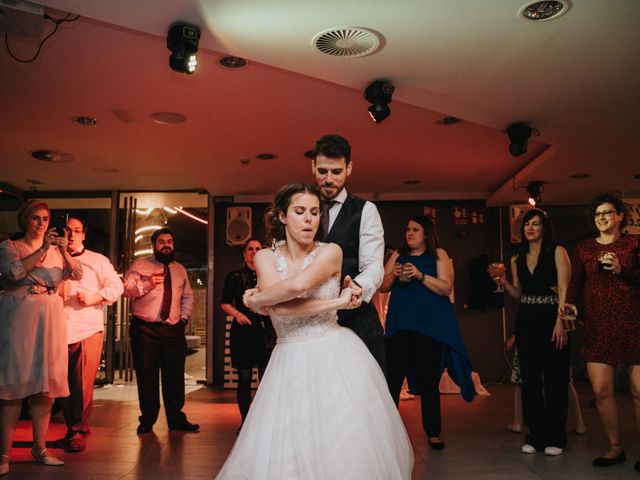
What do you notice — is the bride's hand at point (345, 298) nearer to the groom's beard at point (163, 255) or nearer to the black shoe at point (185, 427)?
the black shoe at point (185, 427)

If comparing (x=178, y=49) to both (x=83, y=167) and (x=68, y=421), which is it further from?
(x=83, y=167)

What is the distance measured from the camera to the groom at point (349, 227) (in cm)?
237

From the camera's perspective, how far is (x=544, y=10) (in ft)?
9.89

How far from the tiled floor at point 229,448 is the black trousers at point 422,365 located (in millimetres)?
264

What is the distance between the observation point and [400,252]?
174 inches

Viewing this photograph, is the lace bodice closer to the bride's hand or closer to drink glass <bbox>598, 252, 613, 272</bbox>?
the bride's hand

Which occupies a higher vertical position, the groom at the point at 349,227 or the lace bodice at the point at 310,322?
the groom at the point at 349,227

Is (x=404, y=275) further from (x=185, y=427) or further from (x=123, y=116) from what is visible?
(x=123, y=116)

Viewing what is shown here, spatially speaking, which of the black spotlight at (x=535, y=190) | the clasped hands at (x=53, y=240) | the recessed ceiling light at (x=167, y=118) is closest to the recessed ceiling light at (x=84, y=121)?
the recessed ceiling light at (x=167, y=118)

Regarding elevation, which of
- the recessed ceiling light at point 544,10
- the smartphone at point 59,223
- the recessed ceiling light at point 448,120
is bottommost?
the smartphone at point 59,223

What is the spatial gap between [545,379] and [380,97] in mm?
2358

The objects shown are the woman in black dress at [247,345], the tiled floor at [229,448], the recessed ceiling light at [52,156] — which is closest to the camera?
the tiled floor at [229,448]

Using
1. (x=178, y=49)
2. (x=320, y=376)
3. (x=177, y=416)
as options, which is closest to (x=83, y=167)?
(x=177, y=416)

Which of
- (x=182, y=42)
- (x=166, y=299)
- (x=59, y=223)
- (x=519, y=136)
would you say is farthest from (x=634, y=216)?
(x=59, y=223)
